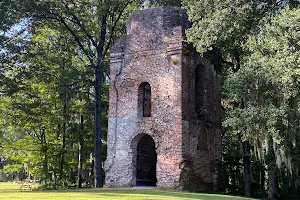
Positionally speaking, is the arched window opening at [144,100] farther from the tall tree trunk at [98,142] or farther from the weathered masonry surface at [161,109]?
the tall tree trunk at [98,142]

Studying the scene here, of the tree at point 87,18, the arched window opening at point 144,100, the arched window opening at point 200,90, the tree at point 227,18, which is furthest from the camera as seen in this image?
the tree at point 87,18

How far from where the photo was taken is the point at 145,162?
68.6ft

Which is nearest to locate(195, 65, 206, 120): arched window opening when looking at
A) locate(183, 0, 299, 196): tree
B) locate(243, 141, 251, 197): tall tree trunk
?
locate(183, 0, 299, 196): tree

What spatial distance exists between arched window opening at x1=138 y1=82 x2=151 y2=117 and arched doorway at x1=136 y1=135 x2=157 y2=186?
1.36 meters

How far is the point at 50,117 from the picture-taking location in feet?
89.0

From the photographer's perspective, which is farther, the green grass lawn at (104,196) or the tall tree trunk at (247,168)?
the tall tree trunk at (247,168)

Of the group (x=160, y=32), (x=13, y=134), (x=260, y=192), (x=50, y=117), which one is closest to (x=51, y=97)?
(x=50, y=117)

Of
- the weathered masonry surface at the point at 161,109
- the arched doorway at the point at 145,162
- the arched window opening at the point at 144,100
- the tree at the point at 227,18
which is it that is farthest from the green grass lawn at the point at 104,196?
the arched window opening at the point at 144,100

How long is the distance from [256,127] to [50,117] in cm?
1615

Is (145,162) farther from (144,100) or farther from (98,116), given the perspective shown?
(98,116)

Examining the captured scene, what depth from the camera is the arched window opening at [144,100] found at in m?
19.7

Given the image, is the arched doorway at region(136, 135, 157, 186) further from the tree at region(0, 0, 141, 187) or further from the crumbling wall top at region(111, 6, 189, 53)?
the crumbling wall top at region(111, 6, 189, 53)

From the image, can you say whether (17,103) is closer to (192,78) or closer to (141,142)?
(141,142)

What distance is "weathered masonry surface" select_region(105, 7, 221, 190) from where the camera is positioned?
1823cm
